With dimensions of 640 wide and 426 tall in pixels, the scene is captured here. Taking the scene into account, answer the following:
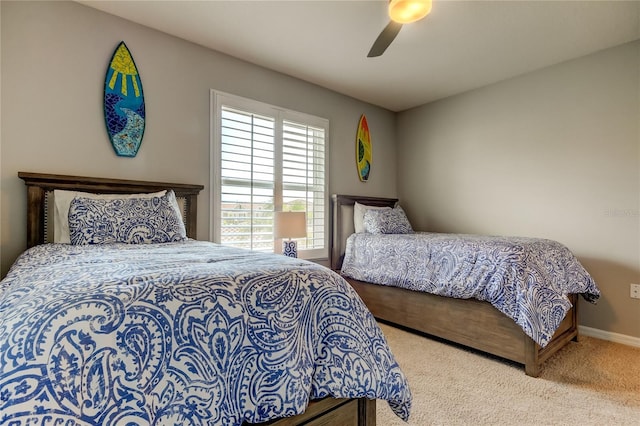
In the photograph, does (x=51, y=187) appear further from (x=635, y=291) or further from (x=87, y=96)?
(x=635, y=291)

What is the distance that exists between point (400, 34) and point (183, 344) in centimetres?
274

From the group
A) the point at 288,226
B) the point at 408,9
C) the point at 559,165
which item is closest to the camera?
the point at 408,9

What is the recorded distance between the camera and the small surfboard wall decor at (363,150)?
13.5 feet

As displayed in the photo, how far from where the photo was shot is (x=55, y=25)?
2209 millimetres

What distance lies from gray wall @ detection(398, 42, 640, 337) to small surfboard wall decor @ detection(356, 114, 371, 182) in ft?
2.63

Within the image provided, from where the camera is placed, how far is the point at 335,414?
1.13 meters

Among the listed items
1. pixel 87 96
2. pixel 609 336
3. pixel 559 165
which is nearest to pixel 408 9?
pixel 87 96

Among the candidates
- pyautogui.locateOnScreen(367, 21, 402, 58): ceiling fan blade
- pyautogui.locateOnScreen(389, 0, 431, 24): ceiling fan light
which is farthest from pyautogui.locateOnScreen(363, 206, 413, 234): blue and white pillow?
pyautogui.locateOnScreen(389, 0, 431, 24): ceiling fan light

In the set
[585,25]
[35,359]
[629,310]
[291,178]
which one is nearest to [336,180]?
[291,178]

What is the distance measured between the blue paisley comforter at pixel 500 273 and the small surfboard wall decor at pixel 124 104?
2.33 meters

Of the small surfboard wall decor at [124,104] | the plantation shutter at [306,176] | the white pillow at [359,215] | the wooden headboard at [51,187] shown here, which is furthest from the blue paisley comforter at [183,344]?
the white pillow at [359,215]

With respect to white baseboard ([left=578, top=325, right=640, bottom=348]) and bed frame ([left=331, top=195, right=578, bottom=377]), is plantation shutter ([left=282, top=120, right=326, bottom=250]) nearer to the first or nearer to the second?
bed frame ([left=331, top=195, right=578, bottom=377])

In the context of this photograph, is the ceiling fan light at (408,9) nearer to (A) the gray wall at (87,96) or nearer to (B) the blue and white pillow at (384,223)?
(A) the gray wall at (87,96)

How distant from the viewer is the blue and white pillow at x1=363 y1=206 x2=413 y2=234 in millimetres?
3545
